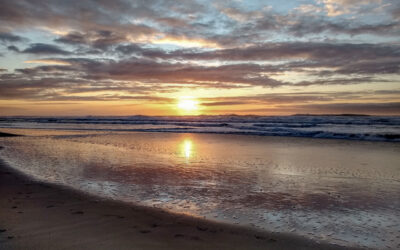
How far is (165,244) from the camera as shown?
4.36 metres

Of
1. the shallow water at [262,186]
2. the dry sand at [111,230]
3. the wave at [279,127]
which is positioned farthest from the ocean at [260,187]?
the wave at [279,127]

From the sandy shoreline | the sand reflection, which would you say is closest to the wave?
the sand reflection

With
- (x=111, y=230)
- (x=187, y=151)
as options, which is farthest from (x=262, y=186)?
(x=187, y=151)

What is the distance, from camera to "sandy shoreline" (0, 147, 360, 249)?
434 centimetres

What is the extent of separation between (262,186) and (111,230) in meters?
4.36

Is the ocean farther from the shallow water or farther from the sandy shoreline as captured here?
the sandy shoreline

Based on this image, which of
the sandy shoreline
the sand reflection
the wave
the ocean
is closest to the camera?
the sandy shoreline

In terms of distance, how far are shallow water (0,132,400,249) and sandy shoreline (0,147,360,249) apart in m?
0.47

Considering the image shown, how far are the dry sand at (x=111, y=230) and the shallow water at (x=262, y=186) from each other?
19.1 inches

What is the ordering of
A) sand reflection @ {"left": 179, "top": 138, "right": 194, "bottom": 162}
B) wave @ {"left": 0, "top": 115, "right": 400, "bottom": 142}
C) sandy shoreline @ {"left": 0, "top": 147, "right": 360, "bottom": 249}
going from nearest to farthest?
sandy shoreline @ {"left": 0, "top": 147, "right": 360, "bottom": 249}
sand reflection @ {"left": 179, "top": 138, "right": 194, "bottom": 162}
wave @ {"left": 0, "top": 115, "right": 400, "bottom": 142}

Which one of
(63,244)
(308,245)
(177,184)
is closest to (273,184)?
(177,184)

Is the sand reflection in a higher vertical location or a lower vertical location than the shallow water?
higher

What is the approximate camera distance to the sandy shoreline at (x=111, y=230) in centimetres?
434

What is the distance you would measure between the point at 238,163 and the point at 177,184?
414 cm
